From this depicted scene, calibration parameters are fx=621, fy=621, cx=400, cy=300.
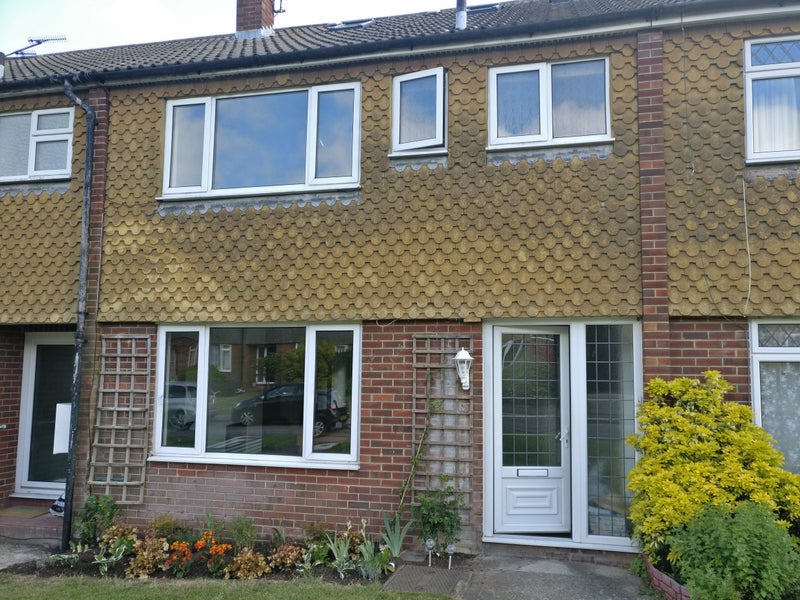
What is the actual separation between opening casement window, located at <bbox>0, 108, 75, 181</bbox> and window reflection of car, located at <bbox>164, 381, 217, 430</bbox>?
313 centimetres

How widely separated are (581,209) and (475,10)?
455 centimetres

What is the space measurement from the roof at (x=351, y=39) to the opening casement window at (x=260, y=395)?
3.20 m

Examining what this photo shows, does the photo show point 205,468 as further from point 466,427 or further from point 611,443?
point 611,443

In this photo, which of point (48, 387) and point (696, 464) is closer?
point (696, 464)

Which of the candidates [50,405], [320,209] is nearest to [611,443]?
[320,209]

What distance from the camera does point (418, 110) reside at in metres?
7.09

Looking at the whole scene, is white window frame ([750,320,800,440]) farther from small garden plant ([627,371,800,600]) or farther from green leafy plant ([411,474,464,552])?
green leafy plant ([411,474,464,552])

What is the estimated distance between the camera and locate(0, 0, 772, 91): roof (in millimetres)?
6520

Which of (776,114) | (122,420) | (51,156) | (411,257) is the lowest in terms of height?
(122,420)

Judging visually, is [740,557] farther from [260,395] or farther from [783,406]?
[260,395]

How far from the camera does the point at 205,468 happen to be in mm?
7176

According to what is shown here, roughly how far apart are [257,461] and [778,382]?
18.0ft

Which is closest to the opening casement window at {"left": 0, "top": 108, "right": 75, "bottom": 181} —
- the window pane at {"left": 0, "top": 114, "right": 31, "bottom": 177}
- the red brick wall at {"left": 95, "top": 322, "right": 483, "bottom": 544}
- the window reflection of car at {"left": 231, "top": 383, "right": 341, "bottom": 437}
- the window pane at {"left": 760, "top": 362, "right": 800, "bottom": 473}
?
the window pane at {"left": 0, "top": 114, "right": 31, "bottom": 177}

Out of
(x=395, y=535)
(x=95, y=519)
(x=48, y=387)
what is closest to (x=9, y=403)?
(x=48, y=387)
